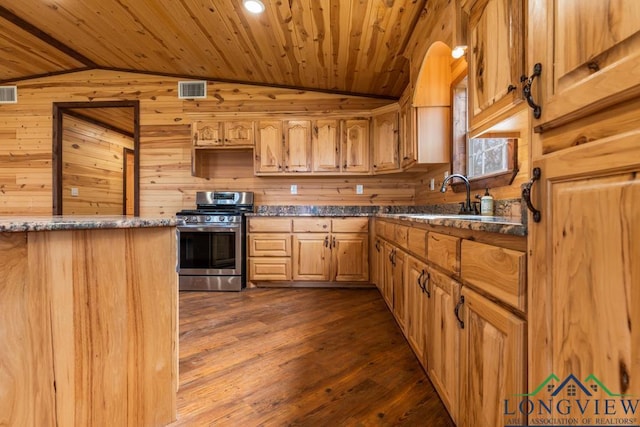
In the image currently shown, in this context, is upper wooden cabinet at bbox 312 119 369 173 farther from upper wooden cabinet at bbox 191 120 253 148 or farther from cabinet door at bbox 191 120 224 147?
cabinet door at bbox 191 120 224 147

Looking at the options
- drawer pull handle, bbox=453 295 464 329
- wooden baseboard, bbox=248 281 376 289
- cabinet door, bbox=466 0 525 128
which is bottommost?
wooden baseboard, bbox=248 281 376 289

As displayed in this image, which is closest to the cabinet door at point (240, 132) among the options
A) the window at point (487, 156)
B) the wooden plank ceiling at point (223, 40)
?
the wooden plank ceiling at point (223, 40)

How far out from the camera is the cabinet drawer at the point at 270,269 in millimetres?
3420

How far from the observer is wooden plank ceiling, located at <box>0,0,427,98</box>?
2492 millimetres

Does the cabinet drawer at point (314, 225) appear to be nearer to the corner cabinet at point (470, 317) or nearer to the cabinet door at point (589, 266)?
the corner cabinet at point (470, 317)

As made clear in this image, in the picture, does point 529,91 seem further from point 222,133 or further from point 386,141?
point 222,133

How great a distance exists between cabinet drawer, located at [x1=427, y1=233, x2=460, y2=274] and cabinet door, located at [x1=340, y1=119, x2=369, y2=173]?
2.25m

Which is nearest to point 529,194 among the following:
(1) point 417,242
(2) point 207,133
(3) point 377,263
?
(1) point 417,242

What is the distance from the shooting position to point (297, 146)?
11.9 feet

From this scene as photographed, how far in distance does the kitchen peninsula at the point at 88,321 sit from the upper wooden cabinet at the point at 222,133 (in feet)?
8.64

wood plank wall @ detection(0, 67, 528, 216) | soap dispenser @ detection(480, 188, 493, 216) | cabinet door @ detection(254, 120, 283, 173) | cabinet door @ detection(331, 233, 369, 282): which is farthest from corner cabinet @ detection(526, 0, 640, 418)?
wood plank wall @ detection(0, 67, 528, 216)

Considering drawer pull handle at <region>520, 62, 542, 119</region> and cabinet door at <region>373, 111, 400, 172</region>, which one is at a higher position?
cabinet door at <region>373, 111, 400, 172</region>

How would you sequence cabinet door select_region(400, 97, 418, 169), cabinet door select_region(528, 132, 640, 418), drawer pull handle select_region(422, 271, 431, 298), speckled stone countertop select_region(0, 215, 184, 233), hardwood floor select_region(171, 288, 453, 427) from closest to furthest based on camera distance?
cabinet door select_region(528, 132, 640, 418), speckled stone countertop select_region(0, 215, 184, 233), hardwood floor select_region(171, 288, 453, 427), drawer pull handle select_region(422, 271, 431, 298), cabinet door select_region(400, 97, 418, 169)

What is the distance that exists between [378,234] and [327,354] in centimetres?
153
